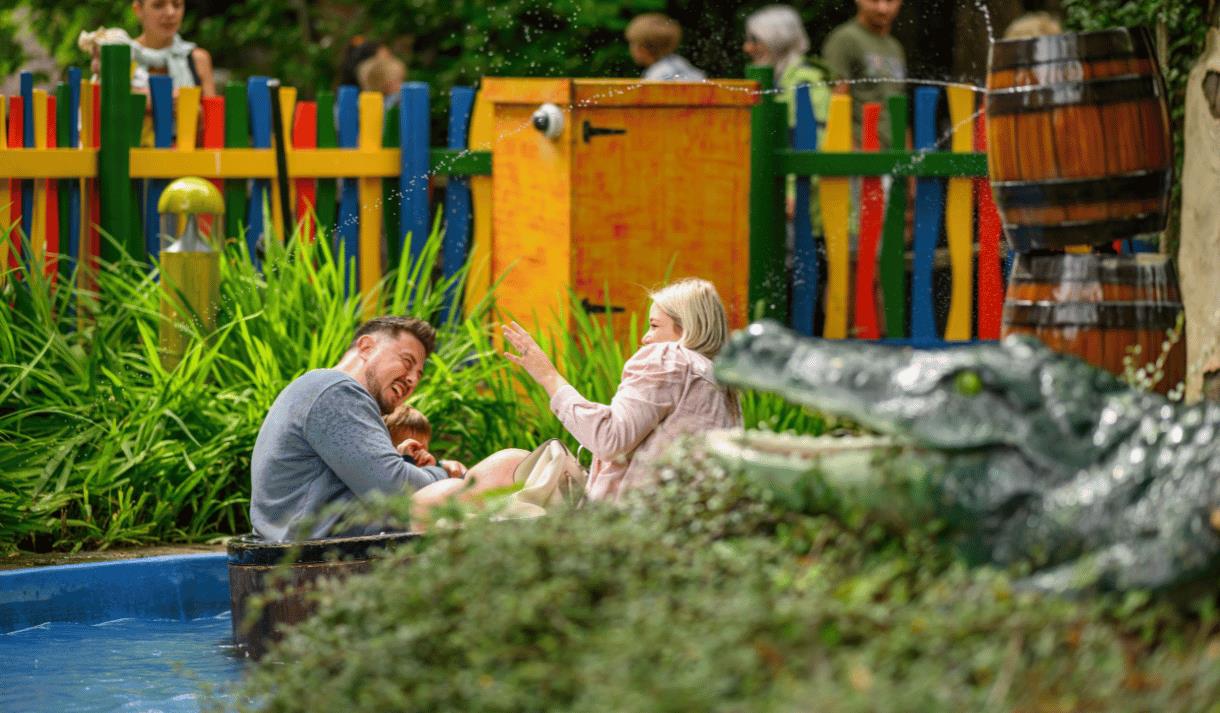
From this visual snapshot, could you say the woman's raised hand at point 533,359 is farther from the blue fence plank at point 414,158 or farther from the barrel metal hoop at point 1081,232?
the blue fence plank at point 414,158

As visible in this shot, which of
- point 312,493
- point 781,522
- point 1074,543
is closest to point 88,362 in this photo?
point 312,493

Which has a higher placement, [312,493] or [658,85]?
[658,85]

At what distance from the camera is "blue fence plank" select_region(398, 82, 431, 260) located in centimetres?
793

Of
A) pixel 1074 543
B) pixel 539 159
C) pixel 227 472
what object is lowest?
pixel 227 472

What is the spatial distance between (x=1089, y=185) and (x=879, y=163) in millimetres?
3910

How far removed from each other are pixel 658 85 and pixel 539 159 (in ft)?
1.87

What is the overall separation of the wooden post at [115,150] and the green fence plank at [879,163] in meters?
2.75

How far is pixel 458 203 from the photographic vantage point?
783cm

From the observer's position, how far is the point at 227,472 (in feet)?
19.5

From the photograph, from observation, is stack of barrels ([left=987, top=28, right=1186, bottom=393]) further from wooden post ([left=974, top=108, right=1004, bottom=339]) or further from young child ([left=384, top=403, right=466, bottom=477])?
wooden post ([left=974, top=108, right=1004, bottom=339])

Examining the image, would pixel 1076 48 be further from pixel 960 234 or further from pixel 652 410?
pixel 960 234

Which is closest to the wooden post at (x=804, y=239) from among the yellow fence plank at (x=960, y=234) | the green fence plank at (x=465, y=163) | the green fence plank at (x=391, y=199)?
the yellow fence plank at (x=960, y=234)

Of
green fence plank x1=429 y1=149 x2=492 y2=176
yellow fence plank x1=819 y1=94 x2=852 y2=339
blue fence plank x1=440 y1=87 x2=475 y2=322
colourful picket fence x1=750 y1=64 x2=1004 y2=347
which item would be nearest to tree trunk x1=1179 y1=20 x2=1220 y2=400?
colourful picket fence x1=750 y1=64 x2=1004 y2=347

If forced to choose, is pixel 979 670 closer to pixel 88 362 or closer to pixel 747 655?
pixel 747 655
